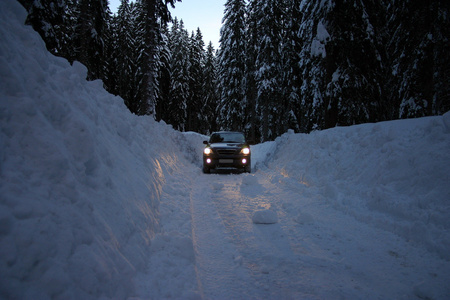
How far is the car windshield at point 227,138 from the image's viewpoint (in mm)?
→ 11531

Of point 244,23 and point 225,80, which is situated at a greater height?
point 244,23

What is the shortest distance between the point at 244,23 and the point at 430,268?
1222 inches

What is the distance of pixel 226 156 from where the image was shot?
34.0 feet

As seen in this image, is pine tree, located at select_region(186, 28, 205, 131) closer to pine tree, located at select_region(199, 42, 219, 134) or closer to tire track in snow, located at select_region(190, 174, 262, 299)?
pine tree, located at select_region(199, 42, 219, 134)

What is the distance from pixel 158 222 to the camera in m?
3.96

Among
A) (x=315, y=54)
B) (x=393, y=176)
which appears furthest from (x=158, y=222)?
(x=315, y=54)

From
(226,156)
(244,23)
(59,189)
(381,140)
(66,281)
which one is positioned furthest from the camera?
(244,23)

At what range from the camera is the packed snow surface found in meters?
1.90

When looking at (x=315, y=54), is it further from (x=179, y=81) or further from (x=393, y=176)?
(x=179, y=81)

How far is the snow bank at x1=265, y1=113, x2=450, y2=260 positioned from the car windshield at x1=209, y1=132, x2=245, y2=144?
388 centimetres

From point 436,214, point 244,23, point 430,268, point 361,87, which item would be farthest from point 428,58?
point 244,23

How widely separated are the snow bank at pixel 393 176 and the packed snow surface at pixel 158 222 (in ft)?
0.09

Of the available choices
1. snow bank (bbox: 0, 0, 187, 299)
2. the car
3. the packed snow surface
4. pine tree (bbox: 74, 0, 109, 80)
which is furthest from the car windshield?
pine tree (bbox: 74, 0, 109, 80)

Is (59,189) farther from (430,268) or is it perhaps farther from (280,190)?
(280,190)
